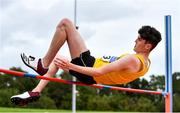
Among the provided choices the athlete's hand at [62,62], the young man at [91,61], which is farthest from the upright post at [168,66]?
the athlete's hand at [62,62]

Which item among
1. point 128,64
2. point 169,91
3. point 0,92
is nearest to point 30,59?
point 128,64

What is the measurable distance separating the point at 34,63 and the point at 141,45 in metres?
0.89

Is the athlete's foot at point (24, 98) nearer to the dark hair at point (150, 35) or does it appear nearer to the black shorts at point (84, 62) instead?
the black shorts at point (84, 62)

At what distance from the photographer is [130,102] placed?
3459 cm

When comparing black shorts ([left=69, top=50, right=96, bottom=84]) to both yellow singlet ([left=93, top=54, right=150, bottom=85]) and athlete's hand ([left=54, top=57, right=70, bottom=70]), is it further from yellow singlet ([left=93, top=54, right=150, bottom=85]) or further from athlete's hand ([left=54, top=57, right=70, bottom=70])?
athlete's hand ([left=54, top=57, right=70, bottom=70])

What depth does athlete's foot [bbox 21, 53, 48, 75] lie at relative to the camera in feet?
14.4

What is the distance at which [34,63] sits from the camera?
4.43 m

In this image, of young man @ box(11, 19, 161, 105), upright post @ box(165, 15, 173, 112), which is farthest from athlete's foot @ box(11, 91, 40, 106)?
upright post @ box(165, 15, 173, 112)

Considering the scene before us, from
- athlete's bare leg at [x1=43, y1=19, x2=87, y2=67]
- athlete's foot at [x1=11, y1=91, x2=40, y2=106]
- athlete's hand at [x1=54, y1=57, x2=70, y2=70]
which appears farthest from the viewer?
athlete's bare leg at [x1=43, y1=19, x2=87, y2=67]

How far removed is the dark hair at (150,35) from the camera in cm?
443

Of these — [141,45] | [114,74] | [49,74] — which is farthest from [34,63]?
[141,45]

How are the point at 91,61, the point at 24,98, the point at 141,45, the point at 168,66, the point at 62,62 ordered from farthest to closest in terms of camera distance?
the point at 168,66, the point at 91,61, the point at 141,45, the point at 24,98, the point at 62,62

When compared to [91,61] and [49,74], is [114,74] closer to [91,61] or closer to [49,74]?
[91,61]

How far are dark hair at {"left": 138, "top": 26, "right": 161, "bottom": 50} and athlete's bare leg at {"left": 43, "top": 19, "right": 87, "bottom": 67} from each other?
500 mm
